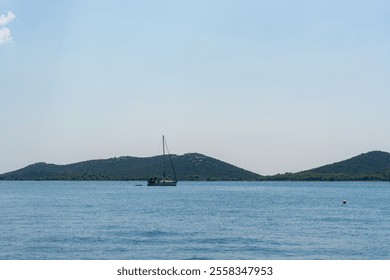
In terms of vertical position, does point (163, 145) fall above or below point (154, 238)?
above

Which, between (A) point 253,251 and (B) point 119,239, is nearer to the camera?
(A) point 253,251

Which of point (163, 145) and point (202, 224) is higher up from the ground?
point (163, 145)

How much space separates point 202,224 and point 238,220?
610 cm

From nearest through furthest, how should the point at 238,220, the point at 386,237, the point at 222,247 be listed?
1. the point at 222,247
2. the point at 386,237
3. the point at 238,220

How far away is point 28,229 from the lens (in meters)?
46.9

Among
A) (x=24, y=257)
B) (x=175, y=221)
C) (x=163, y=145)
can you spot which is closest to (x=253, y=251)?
(x=24, y=257)

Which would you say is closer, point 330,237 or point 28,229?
point 330,237

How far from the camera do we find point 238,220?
187ft
